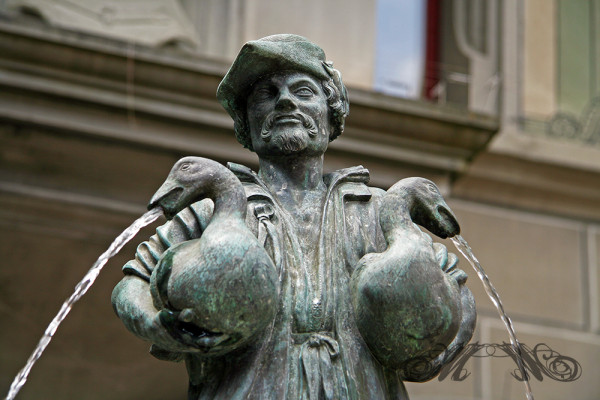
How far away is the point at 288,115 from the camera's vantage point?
3.68m

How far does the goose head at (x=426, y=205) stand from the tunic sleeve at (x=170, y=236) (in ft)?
1.61

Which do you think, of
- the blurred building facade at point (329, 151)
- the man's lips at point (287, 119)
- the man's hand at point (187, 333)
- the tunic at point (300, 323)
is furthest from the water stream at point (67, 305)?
the blurred building facade at point (329, 151)

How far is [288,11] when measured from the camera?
370 inches

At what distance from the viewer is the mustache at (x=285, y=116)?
12.1 feet

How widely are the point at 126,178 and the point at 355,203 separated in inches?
211

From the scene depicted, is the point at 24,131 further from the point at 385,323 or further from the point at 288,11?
the point at 385,323

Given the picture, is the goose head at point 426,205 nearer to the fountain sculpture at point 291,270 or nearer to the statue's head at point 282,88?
the fountain sculpture at point 291,270

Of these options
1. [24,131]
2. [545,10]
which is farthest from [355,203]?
[545,10]

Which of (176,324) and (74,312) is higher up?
(176,324)

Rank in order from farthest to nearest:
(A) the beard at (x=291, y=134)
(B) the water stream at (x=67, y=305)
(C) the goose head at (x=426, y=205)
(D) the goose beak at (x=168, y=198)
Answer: (B) the water stream at (x=67, y=305)
(A) the beard at (x=291, y=134)
(C) the goose head at (x=426, y=205)
(D) the goose beak at (x=168, y=198)

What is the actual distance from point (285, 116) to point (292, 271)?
0.44 meters

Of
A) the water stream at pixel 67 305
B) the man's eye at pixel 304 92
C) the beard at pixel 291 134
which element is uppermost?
the man's eye at pixel 304 92

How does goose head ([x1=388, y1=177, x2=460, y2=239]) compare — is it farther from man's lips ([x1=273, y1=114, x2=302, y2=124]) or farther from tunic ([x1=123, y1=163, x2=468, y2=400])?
man's lips ([x1=273, y1=114, x2=302, y2=124])

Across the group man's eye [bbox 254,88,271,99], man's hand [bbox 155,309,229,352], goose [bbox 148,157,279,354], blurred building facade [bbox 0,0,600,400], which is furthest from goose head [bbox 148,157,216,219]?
blurred building facade [bbox 0,0,600,400]
